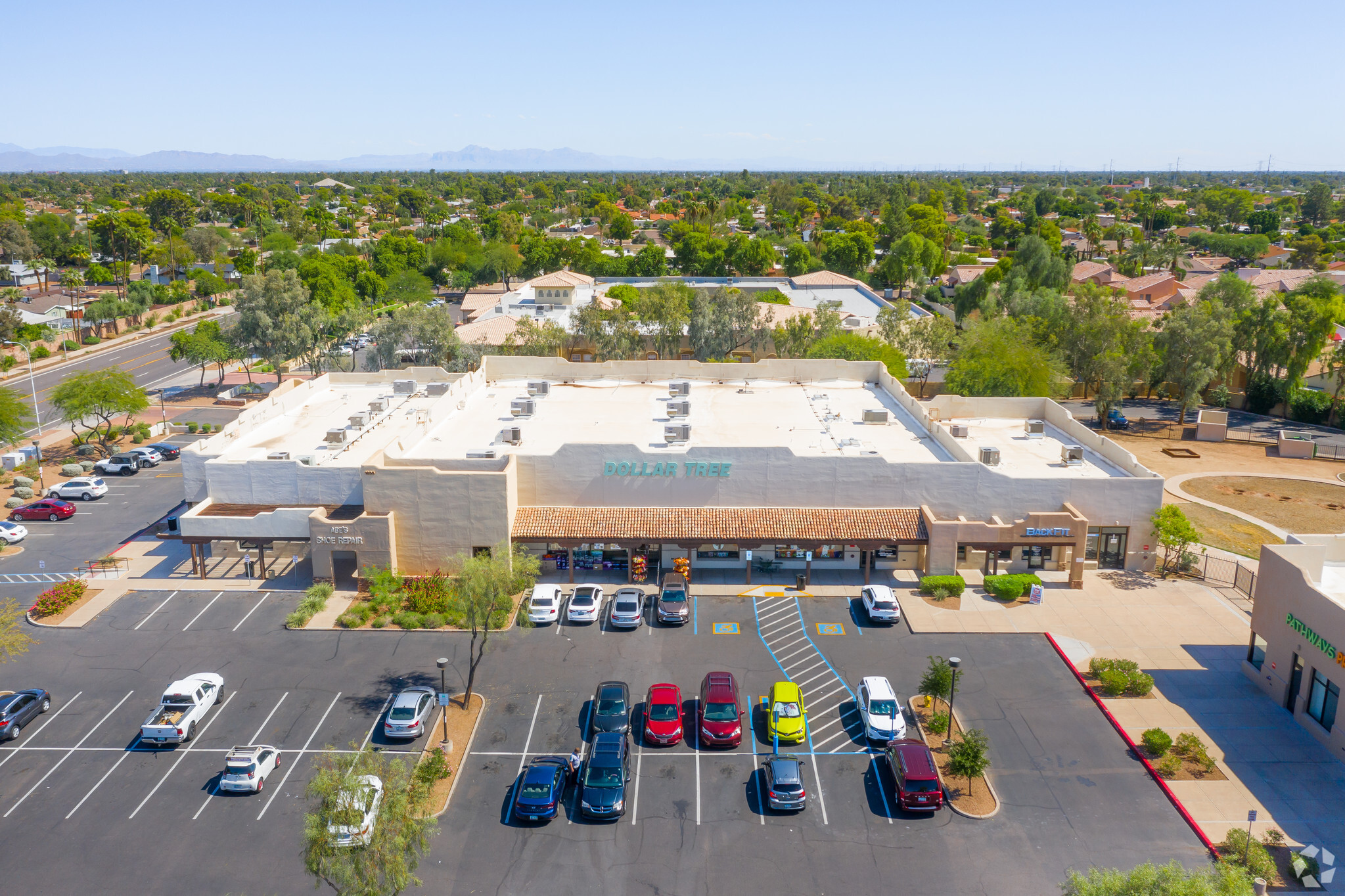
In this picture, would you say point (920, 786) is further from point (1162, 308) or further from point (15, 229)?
point (15, 229)

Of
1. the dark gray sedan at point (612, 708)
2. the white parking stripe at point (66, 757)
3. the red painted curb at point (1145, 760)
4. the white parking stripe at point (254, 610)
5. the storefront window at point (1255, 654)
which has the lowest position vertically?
the white parking stripe at point (66, 757)

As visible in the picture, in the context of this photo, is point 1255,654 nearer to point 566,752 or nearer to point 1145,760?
point 1145,760

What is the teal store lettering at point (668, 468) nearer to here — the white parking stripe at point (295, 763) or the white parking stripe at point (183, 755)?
the white parking stripe at point (295, 763)

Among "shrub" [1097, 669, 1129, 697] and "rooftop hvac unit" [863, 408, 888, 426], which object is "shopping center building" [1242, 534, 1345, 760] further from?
"rooftop hvac unit" [863, 408, 888, 426]

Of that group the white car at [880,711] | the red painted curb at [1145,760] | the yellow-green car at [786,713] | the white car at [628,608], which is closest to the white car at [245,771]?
the white car at [628,608]

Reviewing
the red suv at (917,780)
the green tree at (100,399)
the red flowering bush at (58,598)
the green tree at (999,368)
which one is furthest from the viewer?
the green tree at (999,368)

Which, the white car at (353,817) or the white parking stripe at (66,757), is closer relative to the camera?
the white car at (353,817)

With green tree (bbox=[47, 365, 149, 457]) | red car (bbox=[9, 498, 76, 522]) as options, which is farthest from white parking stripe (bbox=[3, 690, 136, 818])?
green tree (bbox=[47, 365, 149, 457])

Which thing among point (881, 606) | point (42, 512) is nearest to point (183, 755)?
point (881, 606)
